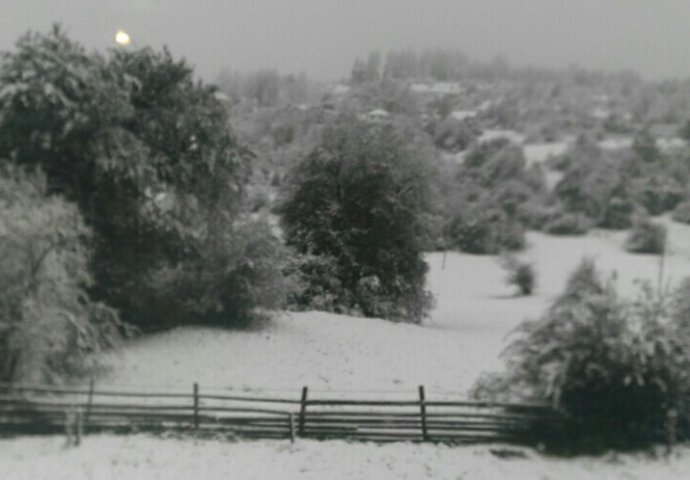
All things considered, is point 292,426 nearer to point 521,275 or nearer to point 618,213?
point 618,213

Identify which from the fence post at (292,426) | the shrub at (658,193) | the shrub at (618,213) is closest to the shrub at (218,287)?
the fence post at (292,426)

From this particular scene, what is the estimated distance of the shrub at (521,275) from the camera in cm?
2223

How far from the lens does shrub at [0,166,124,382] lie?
13.6 meters

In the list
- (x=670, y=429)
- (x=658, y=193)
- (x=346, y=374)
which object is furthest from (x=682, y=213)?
(x=346, y=374)

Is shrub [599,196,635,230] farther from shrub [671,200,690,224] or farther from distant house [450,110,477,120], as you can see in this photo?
distant house [450,110,477,120]

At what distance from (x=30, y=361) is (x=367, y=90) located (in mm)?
19059

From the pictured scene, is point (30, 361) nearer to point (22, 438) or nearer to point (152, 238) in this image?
point (22, 438)

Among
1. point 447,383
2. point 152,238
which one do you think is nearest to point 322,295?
point 152,238

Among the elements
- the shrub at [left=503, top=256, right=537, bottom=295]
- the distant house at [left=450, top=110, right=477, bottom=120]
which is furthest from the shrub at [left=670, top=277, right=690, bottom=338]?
the shrub at [left=503, top=256, right=537, bottom=295]

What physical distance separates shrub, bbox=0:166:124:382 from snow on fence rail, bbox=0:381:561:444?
624 millimetres

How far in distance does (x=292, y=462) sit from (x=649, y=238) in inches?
309

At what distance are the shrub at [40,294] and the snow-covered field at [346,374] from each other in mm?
1235

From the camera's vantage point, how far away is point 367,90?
30.1 meters

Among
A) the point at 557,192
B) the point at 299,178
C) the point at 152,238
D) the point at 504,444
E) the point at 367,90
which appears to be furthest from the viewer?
the point at 367,90
